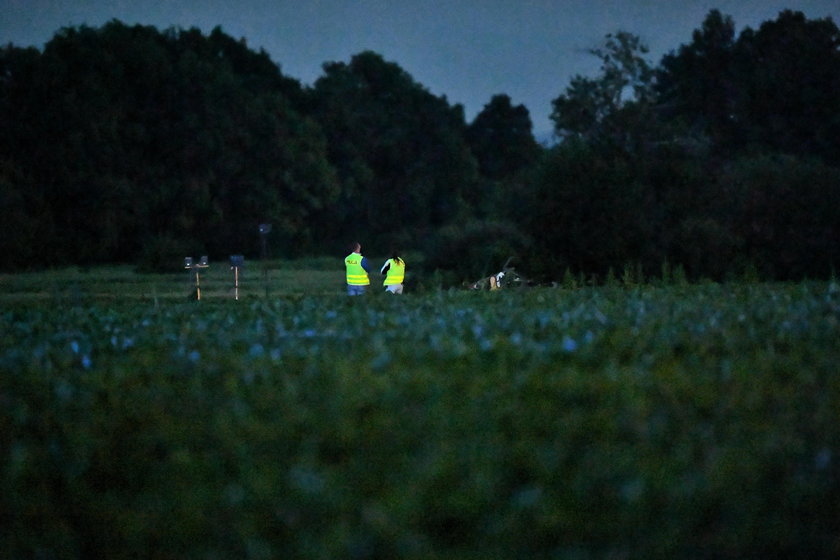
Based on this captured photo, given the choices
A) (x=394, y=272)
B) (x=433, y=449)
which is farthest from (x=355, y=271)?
(x=433, y=449)

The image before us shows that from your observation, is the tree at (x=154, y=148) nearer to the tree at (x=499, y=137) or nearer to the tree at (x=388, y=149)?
the tree at (x=388, y=149)

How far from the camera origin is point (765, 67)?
2618 inches

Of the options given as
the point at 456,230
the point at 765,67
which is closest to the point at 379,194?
the point at 765,67

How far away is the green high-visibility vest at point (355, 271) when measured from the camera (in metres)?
19.0

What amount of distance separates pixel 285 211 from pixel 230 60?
11.0m

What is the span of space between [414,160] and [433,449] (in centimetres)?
6910

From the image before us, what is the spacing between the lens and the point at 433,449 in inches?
195

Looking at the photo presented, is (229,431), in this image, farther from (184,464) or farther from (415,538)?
(415,538)

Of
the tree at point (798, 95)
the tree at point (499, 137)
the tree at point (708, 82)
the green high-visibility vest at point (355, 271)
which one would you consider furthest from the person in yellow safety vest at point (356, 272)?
the tree at point (499, 137)

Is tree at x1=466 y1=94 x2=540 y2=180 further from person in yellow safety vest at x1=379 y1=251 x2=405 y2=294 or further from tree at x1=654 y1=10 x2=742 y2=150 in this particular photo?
person in yellow safety vest at x1=379 y1=251 x2=405 y2=294

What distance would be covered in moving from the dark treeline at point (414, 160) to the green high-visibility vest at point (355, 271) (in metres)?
6.42

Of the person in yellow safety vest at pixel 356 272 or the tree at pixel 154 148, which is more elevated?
the tree at pixel 154 148

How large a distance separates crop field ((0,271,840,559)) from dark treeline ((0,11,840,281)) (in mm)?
12089

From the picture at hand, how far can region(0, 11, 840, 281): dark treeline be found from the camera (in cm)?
3938
